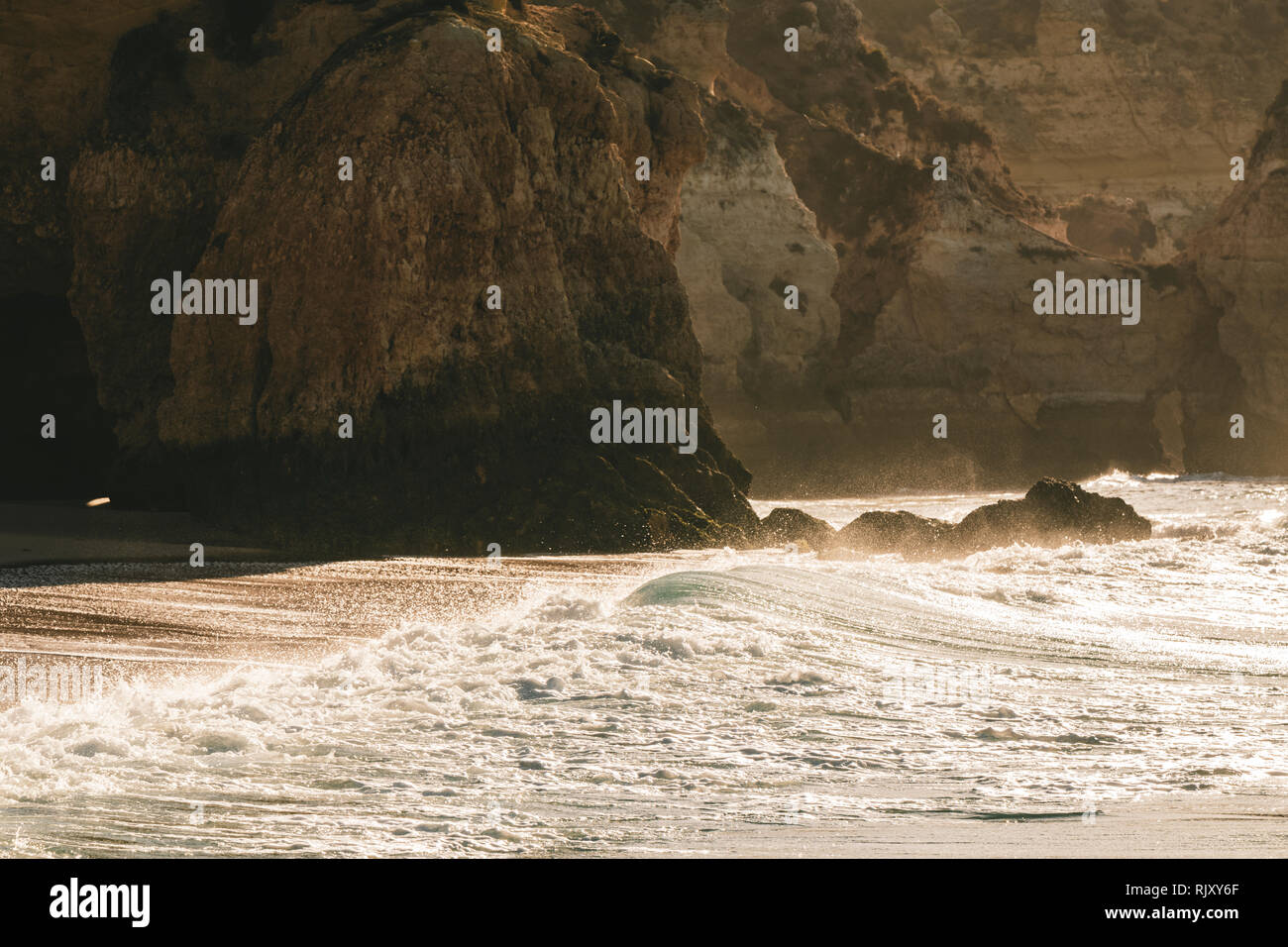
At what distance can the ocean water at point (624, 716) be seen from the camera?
23.7 ft

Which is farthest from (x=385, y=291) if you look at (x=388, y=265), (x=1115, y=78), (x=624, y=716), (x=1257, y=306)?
(x=1115, y=78)

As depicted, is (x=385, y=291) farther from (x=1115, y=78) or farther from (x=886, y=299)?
(x=1115, y=78)

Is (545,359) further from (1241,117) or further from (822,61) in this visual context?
(1241,117)

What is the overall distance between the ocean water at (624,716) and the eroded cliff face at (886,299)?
27.3 metres

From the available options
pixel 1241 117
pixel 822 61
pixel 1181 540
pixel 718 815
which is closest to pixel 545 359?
pixel 1181 540

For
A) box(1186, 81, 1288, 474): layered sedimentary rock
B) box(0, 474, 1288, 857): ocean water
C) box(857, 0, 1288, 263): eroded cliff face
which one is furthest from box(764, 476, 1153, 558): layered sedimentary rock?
box(857, 0, 1288, 263): eroded cliff face

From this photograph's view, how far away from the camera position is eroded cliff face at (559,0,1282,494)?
44.1 m

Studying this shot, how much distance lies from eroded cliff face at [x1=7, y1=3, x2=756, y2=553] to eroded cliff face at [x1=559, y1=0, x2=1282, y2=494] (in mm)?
18616

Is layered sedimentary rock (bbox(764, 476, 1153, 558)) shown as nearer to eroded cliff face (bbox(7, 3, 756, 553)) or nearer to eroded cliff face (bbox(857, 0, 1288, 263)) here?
eroded cliff face (bbox(7, 3, 756, 553))

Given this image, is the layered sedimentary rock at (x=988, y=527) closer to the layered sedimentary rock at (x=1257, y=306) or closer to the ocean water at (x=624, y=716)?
the ocean water at (x=624, y=716)

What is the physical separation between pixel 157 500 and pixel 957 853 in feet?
58.2

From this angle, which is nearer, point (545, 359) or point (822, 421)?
point (545, 359)

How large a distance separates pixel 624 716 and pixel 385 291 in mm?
12228
